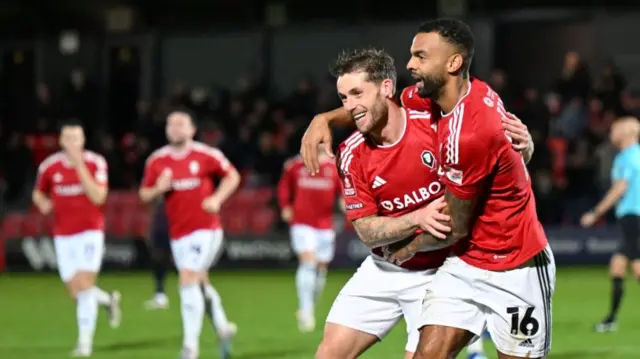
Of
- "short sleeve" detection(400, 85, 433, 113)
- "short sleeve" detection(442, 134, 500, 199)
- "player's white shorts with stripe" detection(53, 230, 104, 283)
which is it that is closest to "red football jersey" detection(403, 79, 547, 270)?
"short sleeve" detection(442, 134, 500, 199)

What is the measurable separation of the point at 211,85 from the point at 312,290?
15.0 m

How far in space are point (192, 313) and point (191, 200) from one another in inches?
47.8

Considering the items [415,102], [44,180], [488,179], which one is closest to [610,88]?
[44,180]

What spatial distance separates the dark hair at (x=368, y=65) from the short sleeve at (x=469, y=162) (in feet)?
2.26

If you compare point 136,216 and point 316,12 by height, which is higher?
point 316,12

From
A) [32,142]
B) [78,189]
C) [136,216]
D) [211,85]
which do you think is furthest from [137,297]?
[211,85]

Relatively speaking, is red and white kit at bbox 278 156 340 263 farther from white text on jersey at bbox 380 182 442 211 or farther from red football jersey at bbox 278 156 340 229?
white text on jersey at bbox 380 182 442 211

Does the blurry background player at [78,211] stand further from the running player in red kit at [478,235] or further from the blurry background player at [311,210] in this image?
the running player in red kit at [478,235]

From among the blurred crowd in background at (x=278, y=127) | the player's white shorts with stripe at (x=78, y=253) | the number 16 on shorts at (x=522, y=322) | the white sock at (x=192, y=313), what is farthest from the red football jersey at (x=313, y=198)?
the number 16 on shorts at (x=522, y=322)

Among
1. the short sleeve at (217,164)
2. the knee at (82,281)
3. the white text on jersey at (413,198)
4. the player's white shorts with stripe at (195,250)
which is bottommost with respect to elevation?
the knee at (82,281)

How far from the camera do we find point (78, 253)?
13211mm

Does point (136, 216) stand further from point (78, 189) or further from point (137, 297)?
point (78, 189)

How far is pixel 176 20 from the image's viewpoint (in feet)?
99.6

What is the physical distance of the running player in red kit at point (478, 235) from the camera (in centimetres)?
650
